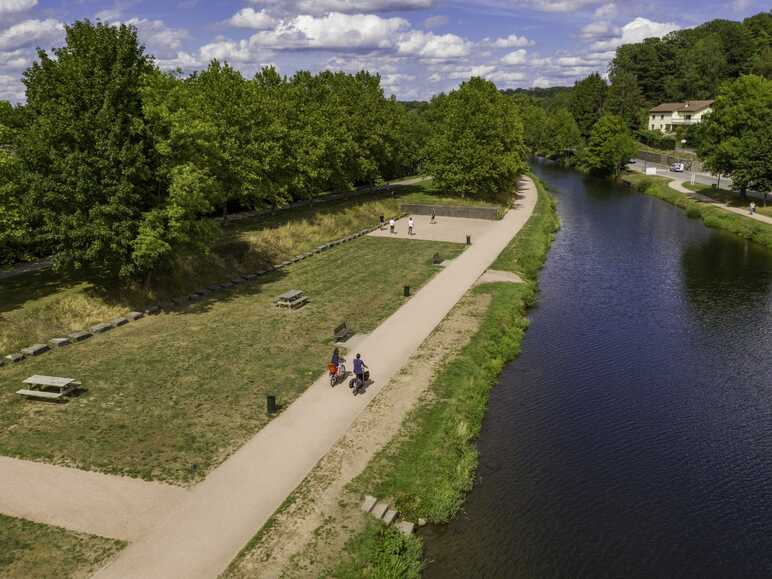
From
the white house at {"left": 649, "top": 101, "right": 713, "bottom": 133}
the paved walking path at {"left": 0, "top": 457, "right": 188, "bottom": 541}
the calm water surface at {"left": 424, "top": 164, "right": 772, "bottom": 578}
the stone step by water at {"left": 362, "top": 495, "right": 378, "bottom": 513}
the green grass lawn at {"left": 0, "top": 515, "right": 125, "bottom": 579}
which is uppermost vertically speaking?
the white house at {"left": 649, "top": 101, "right": 713, "bottom": 133}

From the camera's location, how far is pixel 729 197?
69125mm

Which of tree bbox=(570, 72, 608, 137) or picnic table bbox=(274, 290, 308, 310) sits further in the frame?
tree bbox=(570, 72, 608, 137)

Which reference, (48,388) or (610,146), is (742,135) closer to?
(610,146)

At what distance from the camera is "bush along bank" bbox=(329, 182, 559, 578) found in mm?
14344

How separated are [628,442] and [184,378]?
17.4 meters

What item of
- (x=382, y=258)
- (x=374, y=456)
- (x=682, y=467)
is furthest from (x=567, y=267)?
(x=374, y=456)

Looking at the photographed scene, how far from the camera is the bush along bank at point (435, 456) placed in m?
14.3

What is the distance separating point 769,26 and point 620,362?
170 metres

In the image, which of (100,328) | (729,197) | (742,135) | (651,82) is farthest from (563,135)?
(100,328)

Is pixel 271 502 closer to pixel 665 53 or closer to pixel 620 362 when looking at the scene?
pixel 620 362

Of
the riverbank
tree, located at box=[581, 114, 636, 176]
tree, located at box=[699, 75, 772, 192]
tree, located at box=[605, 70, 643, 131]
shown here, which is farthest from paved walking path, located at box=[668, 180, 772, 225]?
tree, located at box=[605, 70, 643, 131]

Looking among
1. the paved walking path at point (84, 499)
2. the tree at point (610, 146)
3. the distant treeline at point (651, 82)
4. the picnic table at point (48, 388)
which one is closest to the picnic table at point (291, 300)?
the picnic table at point (48, 388)

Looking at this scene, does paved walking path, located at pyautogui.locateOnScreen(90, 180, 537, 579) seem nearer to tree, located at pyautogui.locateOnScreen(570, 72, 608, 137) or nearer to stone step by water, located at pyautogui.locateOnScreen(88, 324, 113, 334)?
stone step by water, located at pyautogui.locateOnScreen(88, 324, 113, 334)

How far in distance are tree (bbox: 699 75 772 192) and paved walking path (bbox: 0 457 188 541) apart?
211ft
